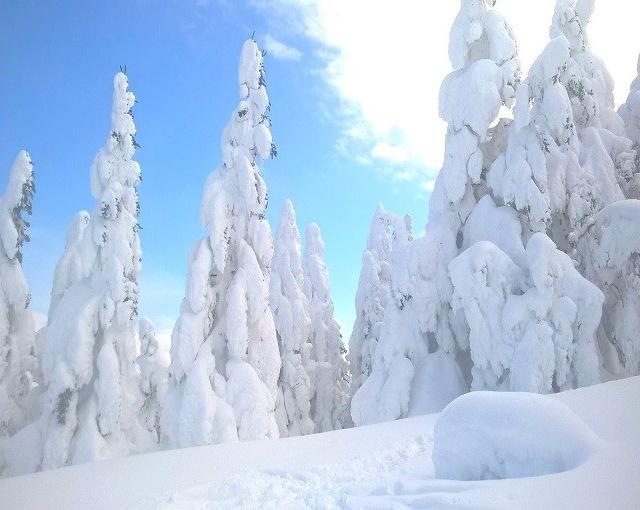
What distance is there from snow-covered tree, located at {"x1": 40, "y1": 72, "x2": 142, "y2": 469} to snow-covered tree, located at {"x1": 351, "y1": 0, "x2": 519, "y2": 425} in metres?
8.03

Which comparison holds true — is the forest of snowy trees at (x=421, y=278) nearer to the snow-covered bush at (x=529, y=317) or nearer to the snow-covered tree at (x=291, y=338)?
the snow-covered bush at (x=529, y=317)

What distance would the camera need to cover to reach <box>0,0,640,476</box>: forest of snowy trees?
41.7 feet

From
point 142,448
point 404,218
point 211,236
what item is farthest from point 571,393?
point 404,218

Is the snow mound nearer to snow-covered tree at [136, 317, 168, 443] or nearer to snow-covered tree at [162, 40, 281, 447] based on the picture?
snow-covered tree at [162, 40, 281, 447]

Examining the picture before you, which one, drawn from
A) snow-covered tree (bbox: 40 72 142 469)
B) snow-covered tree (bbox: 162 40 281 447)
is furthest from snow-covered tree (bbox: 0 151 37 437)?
snow-covered tree (bbox: 162 40 281 447)

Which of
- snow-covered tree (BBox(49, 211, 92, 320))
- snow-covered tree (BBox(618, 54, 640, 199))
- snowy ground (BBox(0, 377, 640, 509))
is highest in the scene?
snow-covered tree (BBox(618, 54, 640, 199))

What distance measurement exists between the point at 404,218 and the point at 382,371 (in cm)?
2100

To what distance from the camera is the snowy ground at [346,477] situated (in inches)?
161

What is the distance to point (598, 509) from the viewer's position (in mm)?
3533

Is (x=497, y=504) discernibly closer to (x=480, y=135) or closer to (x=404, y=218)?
(x=480, y=135)

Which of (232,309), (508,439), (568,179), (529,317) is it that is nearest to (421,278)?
(529,317)

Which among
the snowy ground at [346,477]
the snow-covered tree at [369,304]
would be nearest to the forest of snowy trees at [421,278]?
the snowy ground at [346,477]

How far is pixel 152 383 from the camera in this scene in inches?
779

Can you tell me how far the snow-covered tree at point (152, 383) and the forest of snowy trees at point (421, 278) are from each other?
1867mm
